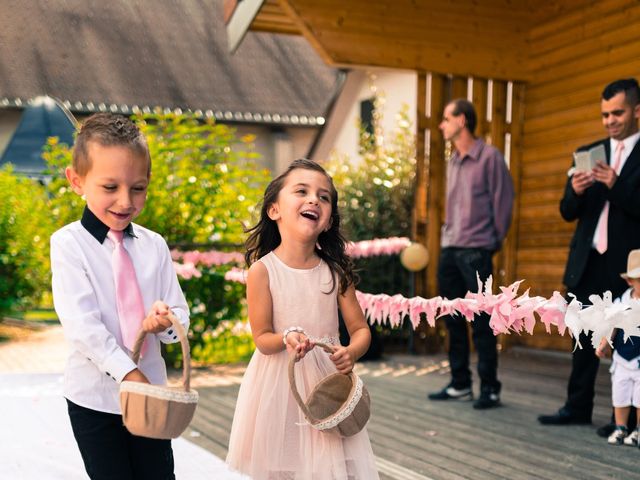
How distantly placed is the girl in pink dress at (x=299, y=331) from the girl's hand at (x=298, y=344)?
65 millimetres

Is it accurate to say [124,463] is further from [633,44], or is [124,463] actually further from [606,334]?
[633,44]

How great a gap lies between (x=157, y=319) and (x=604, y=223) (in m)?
3.69

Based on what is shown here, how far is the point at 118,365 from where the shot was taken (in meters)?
2.30

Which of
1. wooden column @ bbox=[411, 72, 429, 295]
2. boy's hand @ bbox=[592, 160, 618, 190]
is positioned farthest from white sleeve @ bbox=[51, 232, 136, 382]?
wooden column @ bbox=[411, 72, 429, 295]

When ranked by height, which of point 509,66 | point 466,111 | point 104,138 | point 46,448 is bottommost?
point 46,448

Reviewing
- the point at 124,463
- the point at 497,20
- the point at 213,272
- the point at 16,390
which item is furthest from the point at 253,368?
the point at 497,20

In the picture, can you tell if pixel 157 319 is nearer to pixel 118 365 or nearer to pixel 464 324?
pixel 118 365

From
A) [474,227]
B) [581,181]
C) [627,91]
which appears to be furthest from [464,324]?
[627,91]

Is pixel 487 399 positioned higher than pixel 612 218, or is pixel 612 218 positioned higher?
pixel 612 218

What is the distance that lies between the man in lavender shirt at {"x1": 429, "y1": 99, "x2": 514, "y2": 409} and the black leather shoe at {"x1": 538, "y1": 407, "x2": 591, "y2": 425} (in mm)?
611

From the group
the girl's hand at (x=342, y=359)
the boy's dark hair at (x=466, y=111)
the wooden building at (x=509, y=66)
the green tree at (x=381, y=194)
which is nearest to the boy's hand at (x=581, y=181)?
the boy's dark hair at (x=466, y=111)

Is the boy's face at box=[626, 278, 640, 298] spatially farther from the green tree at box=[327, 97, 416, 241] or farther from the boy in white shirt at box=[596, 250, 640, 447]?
the green tree at box=[327, 97, 416, 241]

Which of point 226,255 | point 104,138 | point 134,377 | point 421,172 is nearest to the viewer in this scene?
point 134,377

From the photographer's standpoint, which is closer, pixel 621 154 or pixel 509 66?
pixel 621 154
